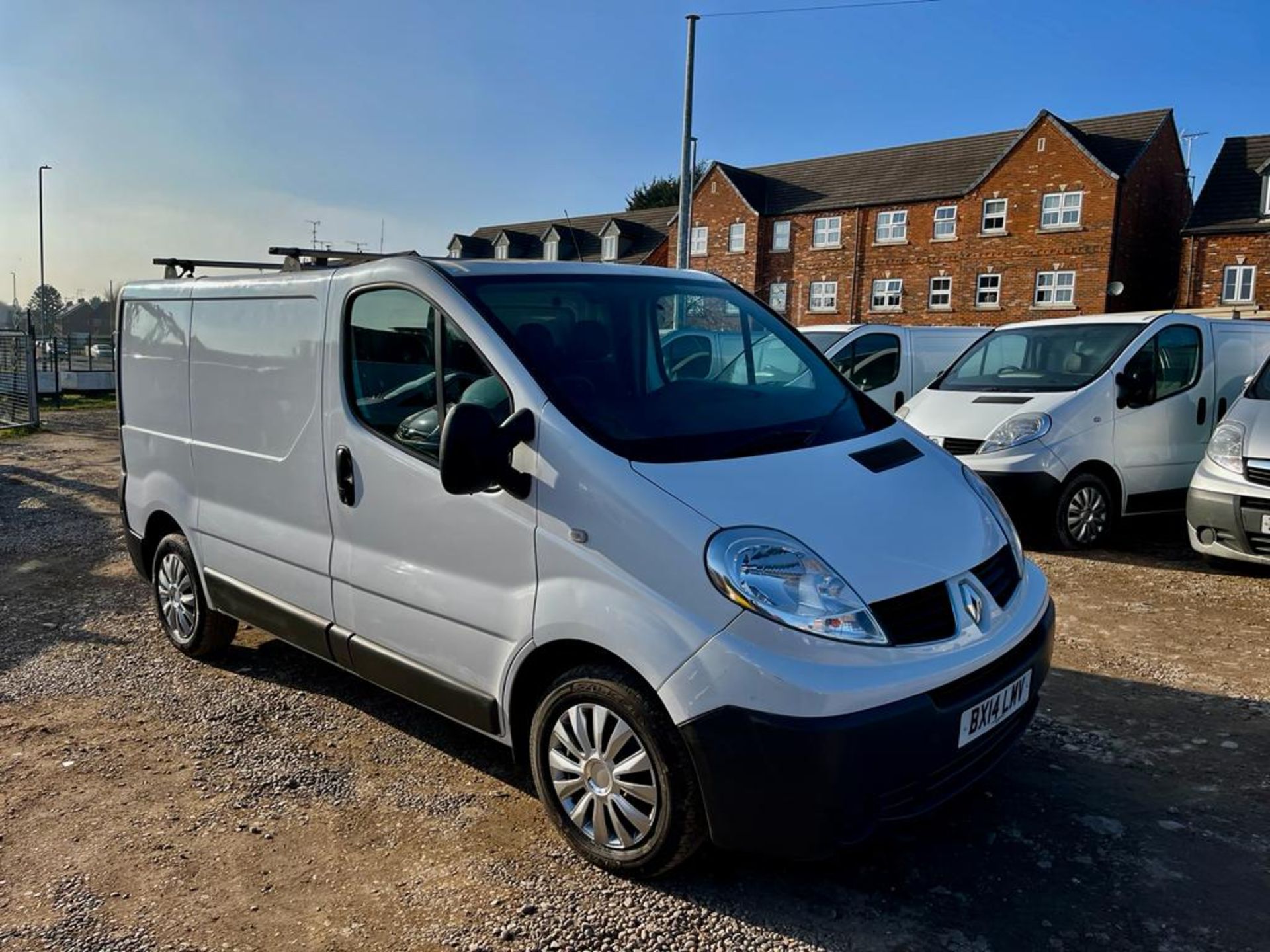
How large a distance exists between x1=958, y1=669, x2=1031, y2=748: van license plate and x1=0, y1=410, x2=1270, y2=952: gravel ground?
20.6 inches

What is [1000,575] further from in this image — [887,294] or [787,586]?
[887,294]

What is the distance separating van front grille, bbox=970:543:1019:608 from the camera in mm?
3086

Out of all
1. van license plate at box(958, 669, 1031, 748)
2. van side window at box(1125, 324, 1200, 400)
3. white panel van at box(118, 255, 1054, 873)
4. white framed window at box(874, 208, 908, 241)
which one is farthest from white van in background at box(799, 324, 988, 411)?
white framed window at box(874, 208, 908, 241)

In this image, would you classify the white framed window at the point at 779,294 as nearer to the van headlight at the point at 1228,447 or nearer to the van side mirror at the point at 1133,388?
the van side mirror at the point at 1133,388

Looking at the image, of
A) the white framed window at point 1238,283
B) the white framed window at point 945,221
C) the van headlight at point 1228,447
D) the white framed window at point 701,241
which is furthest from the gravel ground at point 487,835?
the white framed window at point 701,241

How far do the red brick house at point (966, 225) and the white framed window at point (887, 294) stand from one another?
0.21 ft

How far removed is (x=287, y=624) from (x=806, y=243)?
41.6m

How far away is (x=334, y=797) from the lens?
3.68 m

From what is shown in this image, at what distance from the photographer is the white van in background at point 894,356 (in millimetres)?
10852

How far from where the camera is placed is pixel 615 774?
115 inches

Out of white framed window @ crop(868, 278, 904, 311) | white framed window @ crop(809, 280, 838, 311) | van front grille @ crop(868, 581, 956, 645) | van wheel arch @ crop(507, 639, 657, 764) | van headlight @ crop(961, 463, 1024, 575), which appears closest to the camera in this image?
van front grille @ crop(868, 581, 956, 645)

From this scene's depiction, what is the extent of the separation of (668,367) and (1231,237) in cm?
3527

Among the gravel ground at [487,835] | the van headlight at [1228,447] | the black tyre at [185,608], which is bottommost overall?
the gravel ground at [487,835]

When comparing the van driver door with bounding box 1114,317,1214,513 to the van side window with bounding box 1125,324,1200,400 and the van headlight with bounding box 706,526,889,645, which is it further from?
the van headlight with bounding box 706,526,889,645
